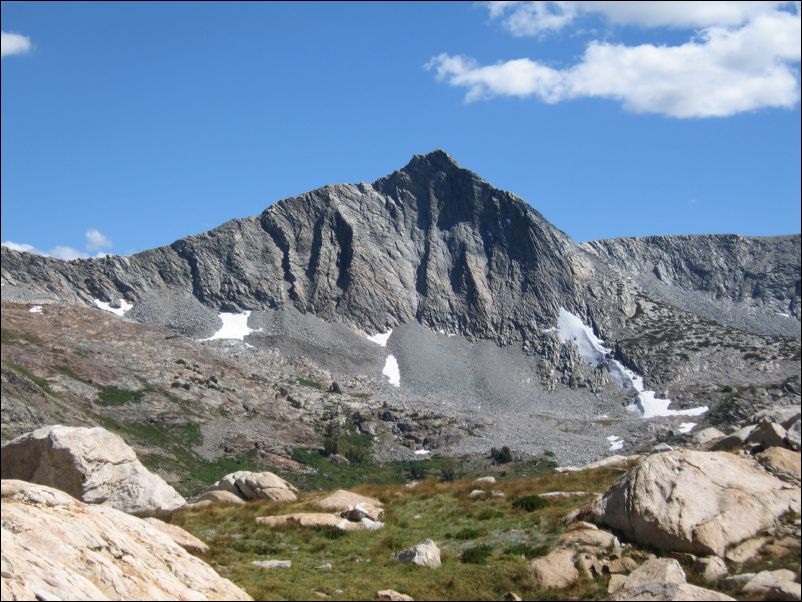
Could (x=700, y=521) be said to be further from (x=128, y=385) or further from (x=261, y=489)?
(x=128, y=385)

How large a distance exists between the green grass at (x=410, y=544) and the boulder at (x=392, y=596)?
35 cm

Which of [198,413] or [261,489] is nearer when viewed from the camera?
[261,489]

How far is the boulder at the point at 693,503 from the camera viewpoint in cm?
2734

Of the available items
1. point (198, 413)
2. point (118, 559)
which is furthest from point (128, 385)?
point (118, 559)

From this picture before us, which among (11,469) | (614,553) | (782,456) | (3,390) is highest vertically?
(3,390)

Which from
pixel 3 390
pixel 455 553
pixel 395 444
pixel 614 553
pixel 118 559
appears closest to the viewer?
pixel 118 559

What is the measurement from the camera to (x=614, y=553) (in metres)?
27.0

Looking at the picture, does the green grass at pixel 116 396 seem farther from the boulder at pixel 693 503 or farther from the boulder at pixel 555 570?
the boulder at pixel 555 570

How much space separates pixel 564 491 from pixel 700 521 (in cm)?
966

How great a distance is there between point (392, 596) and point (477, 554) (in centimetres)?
608

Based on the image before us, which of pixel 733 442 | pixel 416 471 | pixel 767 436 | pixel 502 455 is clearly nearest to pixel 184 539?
pixel 767 436

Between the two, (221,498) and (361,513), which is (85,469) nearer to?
(221,498)

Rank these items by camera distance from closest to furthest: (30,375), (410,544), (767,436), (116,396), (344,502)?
(410,544), (767,436), (344,502), (30,375), (116,396)

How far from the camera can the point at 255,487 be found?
45.1 m
